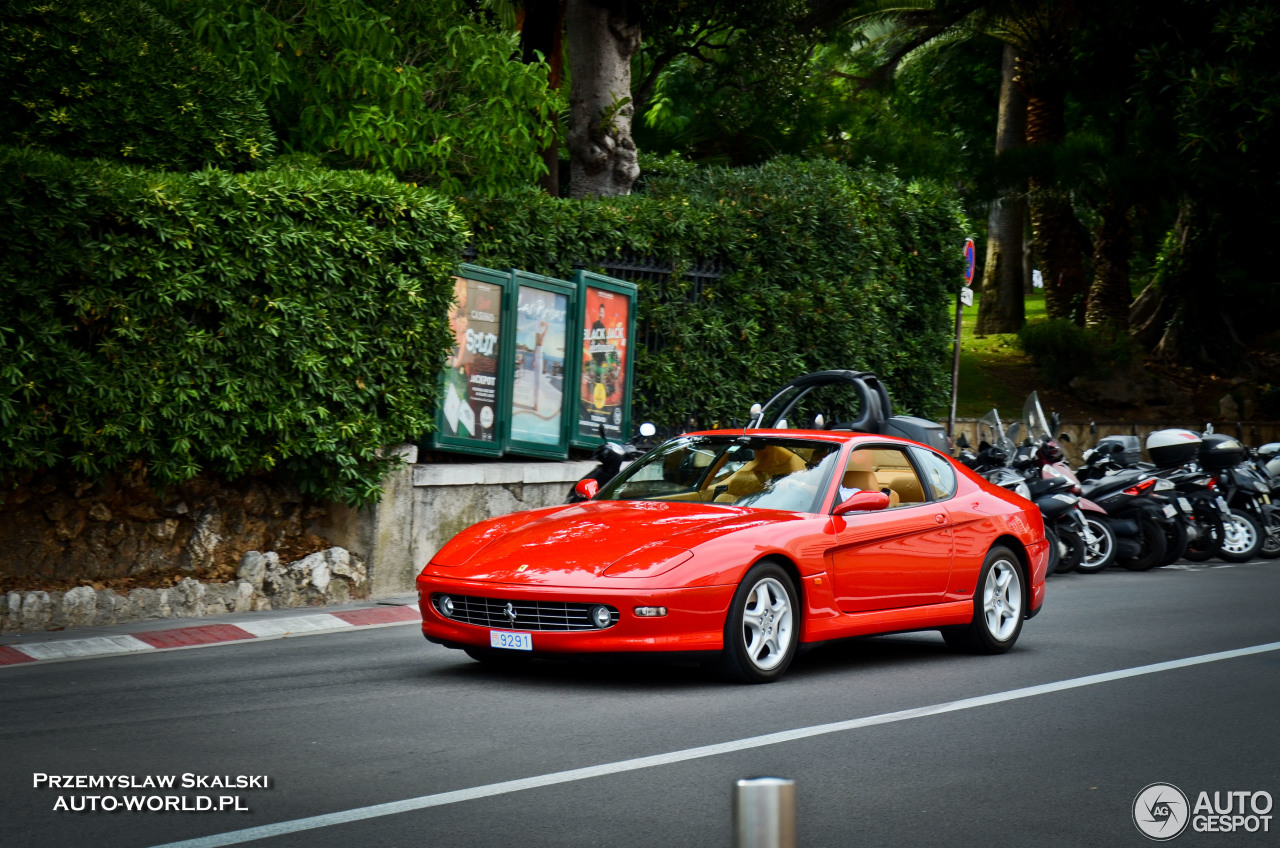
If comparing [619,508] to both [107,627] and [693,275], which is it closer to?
[107,627]

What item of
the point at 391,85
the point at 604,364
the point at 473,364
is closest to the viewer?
the point at 473,364

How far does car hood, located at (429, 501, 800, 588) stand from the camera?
7.68 meters

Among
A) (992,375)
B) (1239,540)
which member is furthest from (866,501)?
(992,375)

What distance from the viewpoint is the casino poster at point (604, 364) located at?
48.4 feet

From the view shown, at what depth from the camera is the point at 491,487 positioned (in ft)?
44.3

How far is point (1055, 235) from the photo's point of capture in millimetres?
33062

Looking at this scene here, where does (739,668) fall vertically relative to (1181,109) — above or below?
below

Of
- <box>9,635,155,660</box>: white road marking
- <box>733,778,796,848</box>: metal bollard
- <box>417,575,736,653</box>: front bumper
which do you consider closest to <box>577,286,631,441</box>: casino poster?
<box>9,635,155,660</box>: white road marking

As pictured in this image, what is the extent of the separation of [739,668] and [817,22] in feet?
68.9

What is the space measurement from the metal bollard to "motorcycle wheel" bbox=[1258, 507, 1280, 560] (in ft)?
55.9

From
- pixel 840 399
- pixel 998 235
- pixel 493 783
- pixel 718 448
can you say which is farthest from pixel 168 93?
pixel 998 235

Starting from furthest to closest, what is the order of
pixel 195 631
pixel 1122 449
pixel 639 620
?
1. pixel 1122 449
2. pixel 195 631
3. pixel 639 620

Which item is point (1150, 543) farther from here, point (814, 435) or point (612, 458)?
point (814, 435)

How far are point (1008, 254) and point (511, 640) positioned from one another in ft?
90.6
